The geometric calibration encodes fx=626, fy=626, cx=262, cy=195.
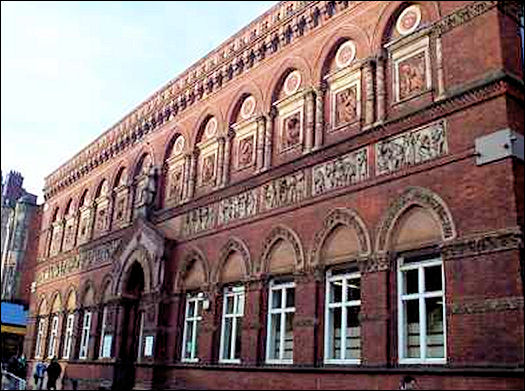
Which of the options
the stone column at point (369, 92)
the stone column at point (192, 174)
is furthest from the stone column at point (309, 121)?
the stone column at point (192, 174)

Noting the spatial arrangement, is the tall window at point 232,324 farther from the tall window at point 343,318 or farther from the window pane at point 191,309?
the tall window at point 343,318

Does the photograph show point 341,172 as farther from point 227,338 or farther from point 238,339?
point 227,338

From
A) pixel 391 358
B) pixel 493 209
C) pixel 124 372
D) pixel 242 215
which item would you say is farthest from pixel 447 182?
pixel 124 372

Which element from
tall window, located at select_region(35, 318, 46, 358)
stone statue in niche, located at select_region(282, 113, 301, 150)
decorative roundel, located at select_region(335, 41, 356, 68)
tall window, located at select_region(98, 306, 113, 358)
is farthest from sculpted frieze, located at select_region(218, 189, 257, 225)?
tall window, located at select_region(35, 318, 46, 358)

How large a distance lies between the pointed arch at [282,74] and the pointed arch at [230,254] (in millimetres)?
4175

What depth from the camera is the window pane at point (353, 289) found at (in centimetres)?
1475

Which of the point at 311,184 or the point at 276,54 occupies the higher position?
the point at 276,54

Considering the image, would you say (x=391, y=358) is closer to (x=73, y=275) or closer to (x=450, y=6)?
(x=450, y=6)

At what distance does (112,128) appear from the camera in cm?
2889

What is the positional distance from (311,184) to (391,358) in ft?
17.0

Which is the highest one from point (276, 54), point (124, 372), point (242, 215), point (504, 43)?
point (276, 54)

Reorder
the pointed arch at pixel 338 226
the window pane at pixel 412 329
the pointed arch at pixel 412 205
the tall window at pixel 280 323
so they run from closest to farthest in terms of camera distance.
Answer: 1. the pointed arch at pixel 412 205
2. the window pane at pixel 412 329
3. the pointed arch at pixel 338 226
4. the tall window at pixel 280 323

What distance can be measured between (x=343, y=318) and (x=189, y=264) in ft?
24.9

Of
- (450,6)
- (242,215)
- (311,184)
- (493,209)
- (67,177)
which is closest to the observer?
(493,209)
